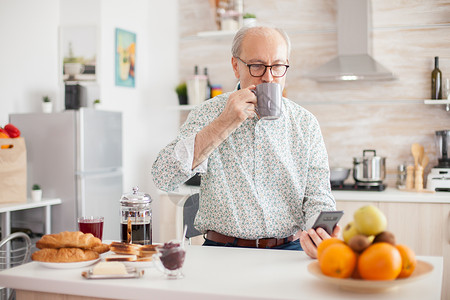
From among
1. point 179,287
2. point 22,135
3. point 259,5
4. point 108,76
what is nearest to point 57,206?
point 22,135

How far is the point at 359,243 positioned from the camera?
4.00 feet

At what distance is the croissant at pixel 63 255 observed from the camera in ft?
4.96

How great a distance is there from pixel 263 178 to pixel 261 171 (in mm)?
27

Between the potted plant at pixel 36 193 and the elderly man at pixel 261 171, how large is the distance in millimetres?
2172

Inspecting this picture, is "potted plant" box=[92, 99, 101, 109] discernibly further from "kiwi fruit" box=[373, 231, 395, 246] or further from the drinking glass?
"kiwi fruit" box=[373, 231, 395, 246]

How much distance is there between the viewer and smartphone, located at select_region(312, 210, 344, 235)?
1602mm

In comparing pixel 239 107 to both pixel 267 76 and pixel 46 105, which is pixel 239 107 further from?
pixel 46 105

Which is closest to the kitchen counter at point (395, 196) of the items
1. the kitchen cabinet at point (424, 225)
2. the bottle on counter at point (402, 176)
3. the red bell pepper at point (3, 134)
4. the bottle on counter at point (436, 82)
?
the kitchen cabinet at point (424, 225)

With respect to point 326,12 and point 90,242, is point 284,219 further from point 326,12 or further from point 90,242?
point 326,12

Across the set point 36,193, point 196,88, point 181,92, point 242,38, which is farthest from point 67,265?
point 181,92

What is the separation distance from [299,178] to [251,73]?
43 cm

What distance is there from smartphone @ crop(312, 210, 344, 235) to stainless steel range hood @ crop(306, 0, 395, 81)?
2357 millimetres

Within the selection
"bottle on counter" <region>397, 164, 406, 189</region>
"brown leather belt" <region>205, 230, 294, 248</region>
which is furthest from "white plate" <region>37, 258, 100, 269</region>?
"bottle on counter" <region>397, 164, 406, 189</region>

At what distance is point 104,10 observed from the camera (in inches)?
174
